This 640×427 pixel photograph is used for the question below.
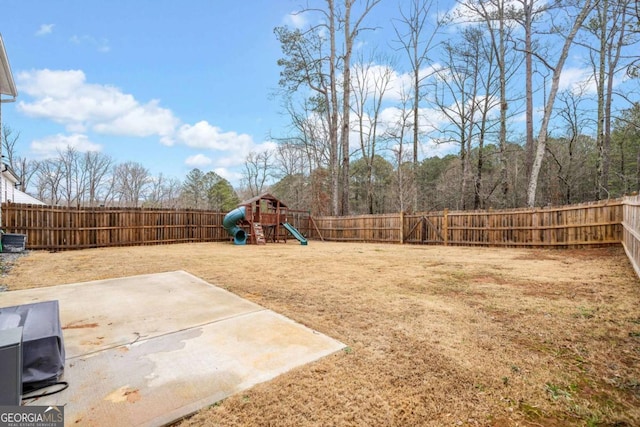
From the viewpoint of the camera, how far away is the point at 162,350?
2.14 meters

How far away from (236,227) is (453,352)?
38.7 feet

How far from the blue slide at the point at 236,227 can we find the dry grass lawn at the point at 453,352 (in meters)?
7.84

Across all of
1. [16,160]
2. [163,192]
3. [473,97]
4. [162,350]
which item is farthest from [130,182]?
[162,350]

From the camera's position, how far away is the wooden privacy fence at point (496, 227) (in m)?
7.75

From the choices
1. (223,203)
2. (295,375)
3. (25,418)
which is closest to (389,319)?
(295,375)

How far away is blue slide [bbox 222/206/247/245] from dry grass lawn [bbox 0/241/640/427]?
25.7 feet

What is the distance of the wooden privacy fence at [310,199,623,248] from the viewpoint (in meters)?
7.75

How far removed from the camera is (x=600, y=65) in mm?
12195

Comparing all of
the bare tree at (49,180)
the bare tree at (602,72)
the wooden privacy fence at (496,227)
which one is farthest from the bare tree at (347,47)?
the bare tree at (49,180)

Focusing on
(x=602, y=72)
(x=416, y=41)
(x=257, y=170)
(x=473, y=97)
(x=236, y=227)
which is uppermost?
(x=416, y=41)

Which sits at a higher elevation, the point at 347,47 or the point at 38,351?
the point at 347,47

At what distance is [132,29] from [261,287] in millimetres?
12486

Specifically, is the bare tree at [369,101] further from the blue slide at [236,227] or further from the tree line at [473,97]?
the blue slide at [236,227]

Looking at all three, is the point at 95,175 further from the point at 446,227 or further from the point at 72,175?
the point at 446,227
